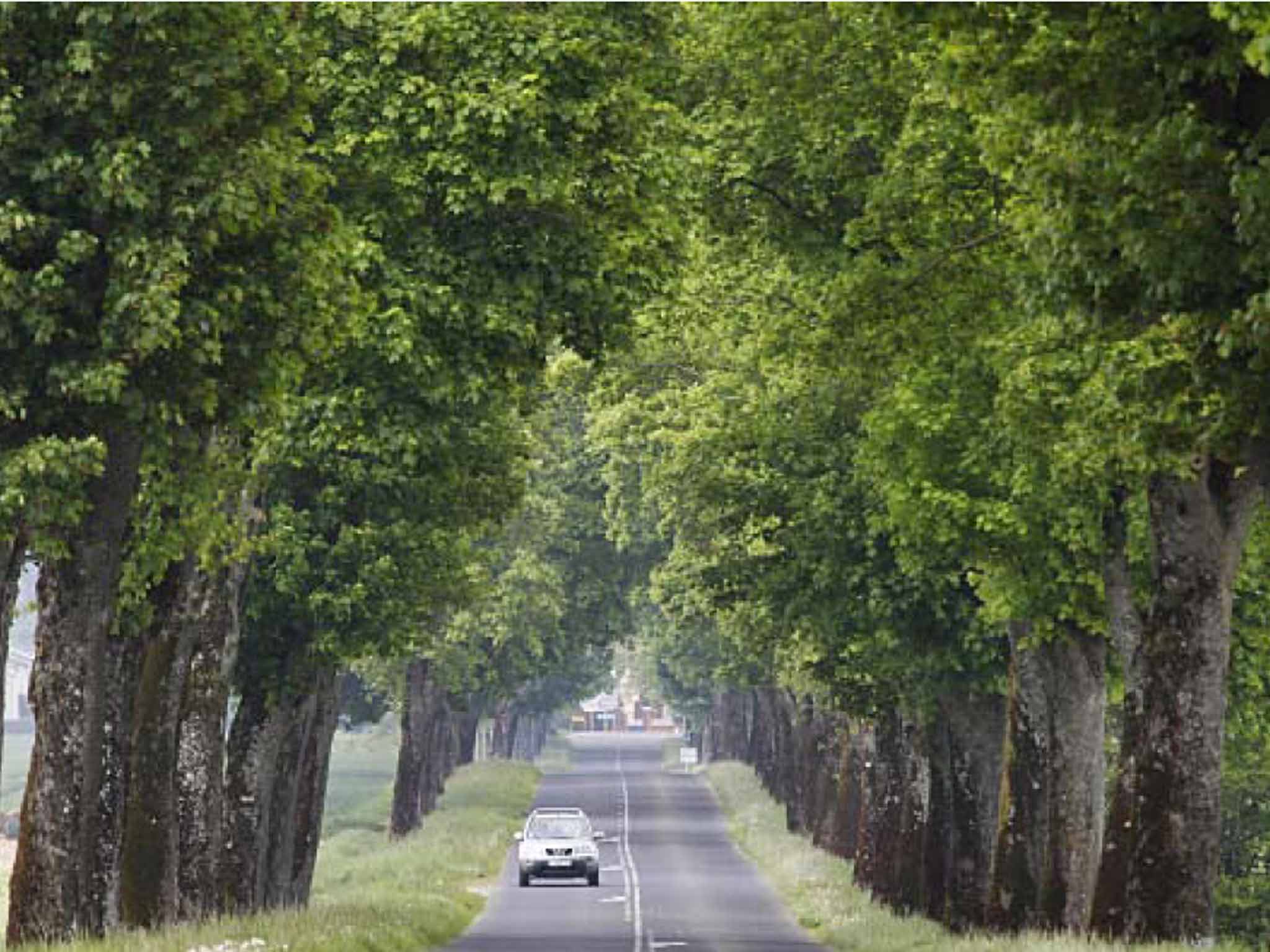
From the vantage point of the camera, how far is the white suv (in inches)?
2266

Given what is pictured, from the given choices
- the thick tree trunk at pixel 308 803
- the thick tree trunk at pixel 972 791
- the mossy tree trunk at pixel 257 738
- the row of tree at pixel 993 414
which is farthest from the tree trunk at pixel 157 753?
the thick tree trunk at pixel 972 791

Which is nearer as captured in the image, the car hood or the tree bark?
the tree bark

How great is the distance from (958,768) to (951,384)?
11.8m

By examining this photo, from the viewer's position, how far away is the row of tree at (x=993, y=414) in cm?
1842

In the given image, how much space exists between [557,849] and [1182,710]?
3529 centimetres

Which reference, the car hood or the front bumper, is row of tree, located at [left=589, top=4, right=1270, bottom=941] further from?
the front bumper

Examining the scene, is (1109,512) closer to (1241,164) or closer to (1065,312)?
(1065,312)

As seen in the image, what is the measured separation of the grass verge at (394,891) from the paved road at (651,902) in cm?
73

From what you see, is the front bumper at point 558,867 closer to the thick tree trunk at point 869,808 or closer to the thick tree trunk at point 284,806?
the thick tree trunk at point 869,808

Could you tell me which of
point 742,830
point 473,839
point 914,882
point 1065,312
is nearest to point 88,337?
point 1065,312

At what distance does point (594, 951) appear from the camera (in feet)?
119

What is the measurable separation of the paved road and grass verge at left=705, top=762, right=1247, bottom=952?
19.5 inches

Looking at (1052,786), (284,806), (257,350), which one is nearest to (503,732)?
(284,806)

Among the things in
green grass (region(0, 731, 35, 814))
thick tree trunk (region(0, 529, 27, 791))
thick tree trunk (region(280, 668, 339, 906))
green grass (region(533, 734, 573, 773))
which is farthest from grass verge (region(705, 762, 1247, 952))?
green grass (region(533, 734, 573, 773))
